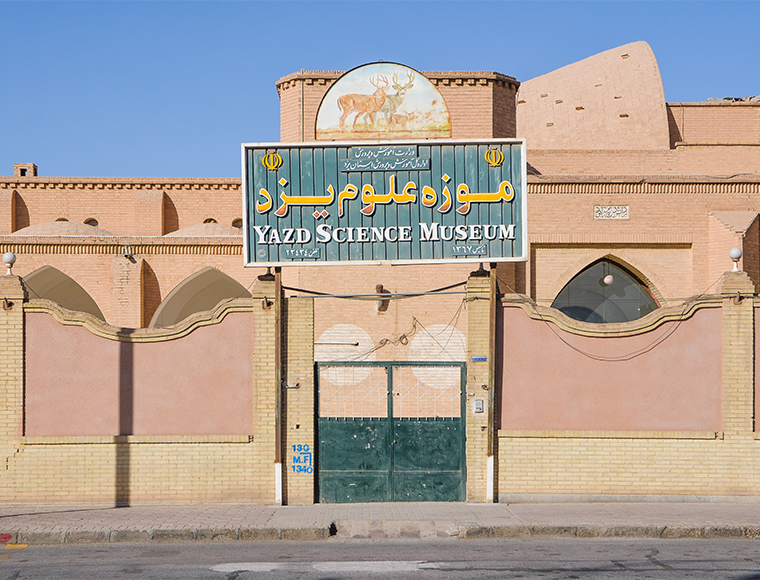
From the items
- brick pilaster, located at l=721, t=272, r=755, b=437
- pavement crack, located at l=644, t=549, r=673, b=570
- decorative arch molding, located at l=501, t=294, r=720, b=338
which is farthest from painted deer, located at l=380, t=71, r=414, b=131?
pavement crack, located at l=644, t=549, r=673, b=570

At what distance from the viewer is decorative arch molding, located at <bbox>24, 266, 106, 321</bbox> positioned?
71.9 feet

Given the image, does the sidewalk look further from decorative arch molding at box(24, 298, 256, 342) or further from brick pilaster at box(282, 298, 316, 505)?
decorative arch molding at box(24, 298, 256, 342)

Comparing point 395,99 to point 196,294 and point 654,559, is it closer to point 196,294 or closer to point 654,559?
point 654,559

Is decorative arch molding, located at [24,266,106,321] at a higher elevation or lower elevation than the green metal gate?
higher

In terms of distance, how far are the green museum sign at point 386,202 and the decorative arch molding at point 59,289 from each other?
1183 cm

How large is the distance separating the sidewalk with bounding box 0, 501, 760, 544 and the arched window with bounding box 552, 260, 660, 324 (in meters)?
8.64

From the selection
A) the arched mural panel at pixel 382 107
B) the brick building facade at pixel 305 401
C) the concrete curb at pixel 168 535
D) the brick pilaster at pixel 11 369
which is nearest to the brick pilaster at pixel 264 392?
the brick building facade at pixel 305 401

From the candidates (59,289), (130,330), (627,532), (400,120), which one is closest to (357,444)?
(130,330)

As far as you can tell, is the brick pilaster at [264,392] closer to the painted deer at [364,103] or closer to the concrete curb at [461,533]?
the concrete curb at [461,533]

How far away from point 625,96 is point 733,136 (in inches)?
154

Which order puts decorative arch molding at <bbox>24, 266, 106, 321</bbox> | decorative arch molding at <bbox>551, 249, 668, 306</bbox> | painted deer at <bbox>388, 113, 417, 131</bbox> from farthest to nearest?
1. decorative arch molding at <bbox>24, 266, 106, 321</bbox>
2. decorative arch molding at <bbox>551, 249, 668, 306</bbox>
3. painted deer at <bbox>388, 113, 417, 131</bbox>

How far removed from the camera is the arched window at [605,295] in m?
18.5

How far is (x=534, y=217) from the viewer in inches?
708

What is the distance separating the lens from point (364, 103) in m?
14.9
